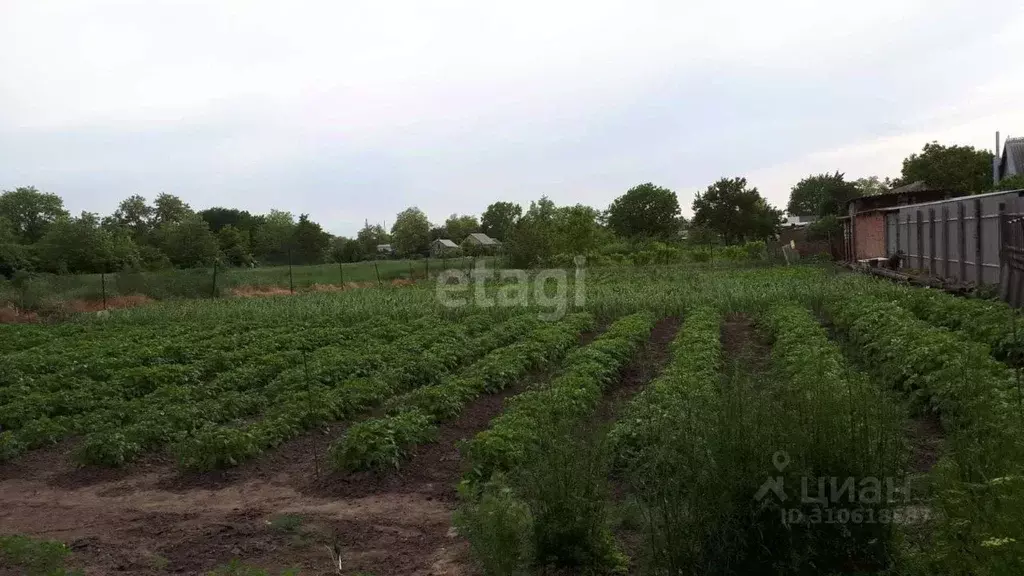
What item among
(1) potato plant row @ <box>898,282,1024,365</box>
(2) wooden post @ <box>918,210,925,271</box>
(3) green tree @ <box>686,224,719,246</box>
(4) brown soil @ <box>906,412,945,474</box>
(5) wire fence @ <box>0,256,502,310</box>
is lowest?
(4) brown soil @ <box>906,412,945,474</box>

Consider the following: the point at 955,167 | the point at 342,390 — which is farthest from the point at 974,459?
the point at 955,167

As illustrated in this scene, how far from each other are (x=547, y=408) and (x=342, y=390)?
4007 millimetres

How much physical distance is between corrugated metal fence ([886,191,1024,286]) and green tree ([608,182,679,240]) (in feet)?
160

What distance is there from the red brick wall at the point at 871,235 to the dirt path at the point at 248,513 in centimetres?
2893

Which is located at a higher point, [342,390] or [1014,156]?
[1014,156]

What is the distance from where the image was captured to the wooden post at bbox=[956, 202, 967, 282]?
67.1ft

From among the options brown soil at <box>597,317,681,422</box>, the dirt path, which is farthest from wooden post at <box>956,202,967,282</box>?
the dirt path

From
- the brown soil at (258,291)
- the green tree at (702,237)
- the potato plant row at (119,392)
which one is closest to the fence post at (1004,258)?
the potato plant row at (119,392)

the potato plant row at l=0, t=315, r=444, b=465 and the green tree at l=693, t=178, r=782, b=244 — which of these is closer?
the potato plant row at l=0, t=315, r=444, b=465

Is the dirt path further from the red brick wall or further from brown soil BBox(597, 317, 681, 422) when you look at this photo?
the red brick wall

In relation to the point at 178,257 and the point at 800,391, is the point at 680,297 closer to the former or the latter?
the point at 800,391

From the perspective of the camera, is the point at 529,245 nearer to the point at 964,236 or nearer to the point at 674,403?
the point at 964,236

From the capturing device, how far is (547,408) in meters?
7.98

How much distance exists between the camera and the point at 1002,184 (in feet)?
111
